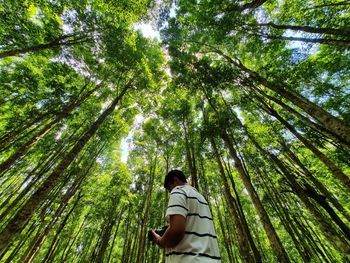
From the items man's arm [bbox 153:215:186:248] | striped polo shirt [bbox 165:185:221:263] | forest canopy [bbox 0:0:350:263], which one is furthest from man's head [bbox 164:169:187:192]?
forest canopy [bbox 0:0:350:263]

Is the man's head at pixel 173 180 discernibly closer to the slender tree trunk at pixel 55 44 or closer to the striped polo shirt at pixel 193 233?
the striped polo shirt at pixel 193 233

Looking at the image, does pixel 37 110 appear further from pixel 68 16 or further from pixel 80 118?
pixel 68 16

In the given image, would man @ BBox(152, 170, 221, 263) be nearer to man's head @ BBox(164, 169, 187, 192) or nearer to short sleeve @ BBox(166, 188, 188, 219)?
short sleeve @ BBox(166, 188, 188, 219)

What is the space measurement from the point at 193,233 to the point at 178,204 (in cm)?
22

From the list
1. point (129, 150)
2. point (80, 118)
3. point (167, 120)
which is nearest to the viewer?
point (80, 118)

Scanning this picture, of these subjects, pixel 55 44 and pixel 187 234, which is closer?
pixel 187 234

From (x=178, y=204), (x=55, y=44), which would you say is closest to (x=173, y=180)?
(x=178, y=204)

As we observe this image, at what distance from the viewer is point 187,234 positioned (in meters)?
1.23

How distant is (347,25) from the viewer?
5.59 metres

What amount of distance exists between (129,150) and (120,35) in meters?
8.66

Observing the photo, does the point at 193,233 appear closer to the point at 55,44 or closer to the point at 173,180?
the point at 173,180

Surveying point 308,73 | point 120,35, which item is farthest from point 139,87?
point 308,73

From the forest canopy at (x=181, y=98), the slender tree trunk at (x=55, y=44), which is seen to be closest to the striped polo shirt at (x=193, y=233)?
the forest canopy at (x=181, y=98)

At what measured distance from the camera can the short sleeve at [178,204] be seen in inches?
49.1
